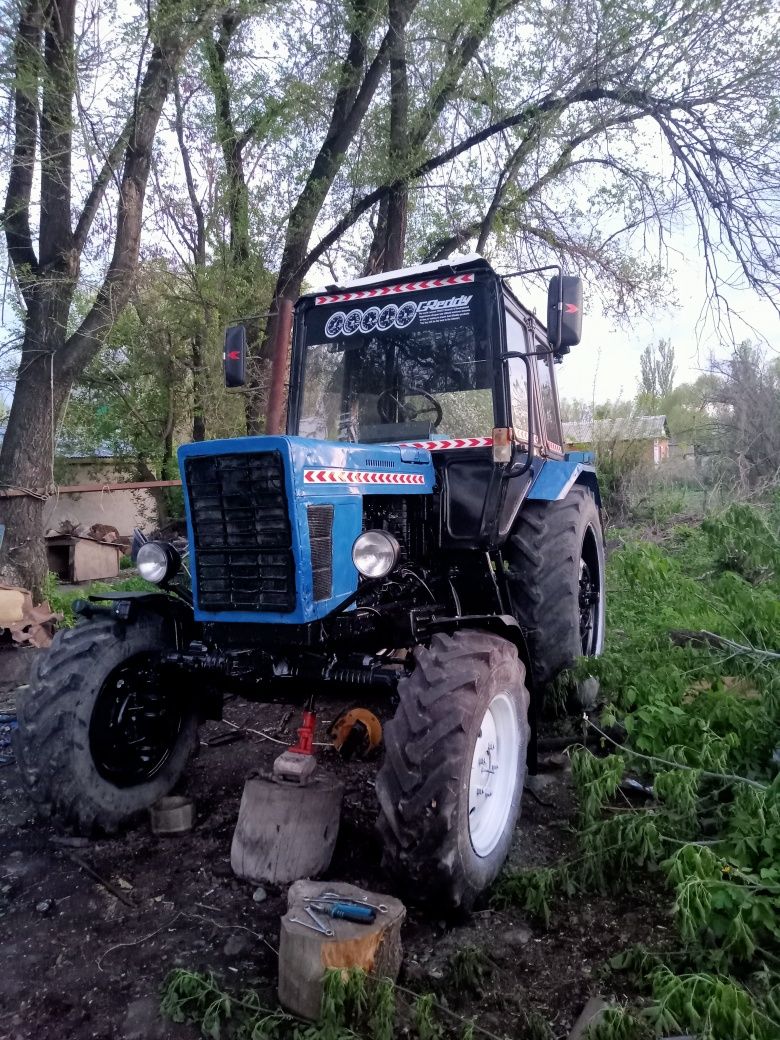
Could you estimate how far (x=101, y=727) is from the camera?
3.62m

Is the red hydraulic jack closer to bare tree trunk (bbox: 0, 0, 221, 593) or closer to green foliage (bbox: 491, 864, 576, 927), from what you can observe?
green foliage (bbox: 491, 864, 576, 927)

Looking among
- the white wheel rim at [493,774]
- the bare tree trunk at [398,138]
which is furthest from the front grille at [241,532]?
the bare tree trunk at [398,138]

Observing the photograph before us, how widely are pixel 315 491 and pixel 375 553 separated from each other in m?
0.37

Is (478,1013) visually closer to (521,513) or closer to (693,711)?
(693,711)

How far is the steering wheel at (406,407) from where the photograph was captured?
14.5 ft

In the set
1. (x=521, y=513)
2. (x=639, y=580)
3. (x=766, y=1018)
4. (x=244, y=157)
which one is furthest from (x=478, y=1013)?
(x=244, y=157)

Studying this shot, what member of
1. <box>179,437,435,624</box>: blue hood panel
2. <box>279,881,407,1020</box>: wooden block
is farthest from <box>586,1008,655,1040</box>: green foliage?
<box>179,437,435,624</box>: blue hood panel

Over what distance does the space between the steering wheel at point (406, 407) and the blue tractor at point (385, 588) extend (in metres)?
0.01

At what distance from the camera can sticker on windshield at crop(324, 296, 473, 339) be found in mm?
4344

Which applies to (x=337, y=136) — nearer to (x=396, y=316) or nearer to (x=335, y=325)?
(x=335, y=325)

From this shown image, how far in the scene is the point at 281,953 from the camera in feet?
8.14

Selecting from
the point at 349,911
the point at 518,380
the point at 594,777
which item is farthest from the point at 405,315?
the point at 349,911

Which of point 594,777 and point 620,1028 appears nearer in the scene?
point 620,1028

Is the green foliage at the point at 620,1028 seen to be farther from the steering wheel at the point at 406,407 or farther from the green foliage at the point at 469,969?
the steering wheel at the point at 406,407
